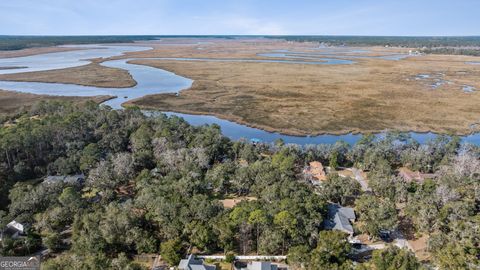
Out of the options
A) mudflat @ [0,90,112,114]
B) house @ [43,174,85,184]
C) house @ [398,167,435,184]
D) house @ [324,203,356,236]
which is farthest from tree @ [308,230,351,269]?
mudflat @ [0,90,112,114]

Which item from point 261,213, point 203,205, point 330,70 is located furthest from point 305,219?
point 330,70

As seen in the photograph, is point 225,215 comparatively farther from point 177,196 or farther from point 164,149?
point 164,149

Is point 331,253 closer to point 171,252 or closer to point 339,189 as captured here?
point 339,189

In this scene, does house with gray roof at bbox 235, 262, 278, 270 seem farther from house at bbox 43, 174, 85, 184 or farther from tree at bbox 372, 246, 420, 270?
house at bbox 43, 174, 85, 184

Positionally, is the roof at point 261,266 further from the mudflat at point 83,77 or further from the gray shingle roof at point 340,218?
the mudflat at point 83,77

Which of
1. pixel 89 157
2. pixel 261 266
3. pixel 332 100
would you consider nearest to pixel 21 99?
pixel 89 157

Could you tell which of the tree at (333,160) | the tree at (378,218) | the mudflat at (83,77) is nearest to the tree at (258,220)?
the tree at (378,218)
